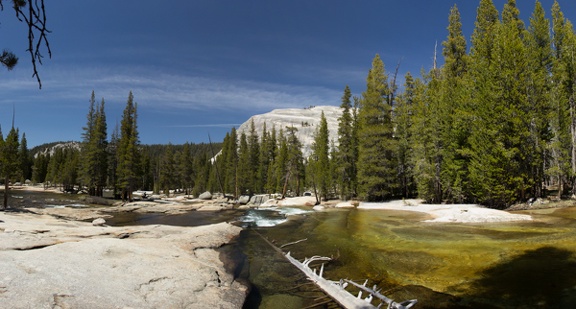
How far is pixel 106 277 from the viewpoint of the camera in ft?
23.2

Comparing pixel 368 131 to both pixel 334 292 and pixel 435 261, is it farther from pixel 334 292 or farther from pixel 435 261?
pixel 334 292

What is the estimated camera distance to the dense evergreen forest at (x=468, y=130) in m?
23.8

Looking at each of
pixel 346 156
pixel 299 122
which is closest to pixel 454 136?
pixel 346 156

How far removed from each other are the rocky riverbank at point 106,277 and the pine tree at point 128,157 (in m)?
44.7

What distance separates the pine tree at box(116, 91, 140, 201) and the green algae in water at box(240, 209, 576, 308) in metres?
45.0

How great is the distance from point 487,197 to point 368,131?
17.8 meters

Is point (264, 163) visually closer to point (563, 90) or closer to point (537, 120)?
point (563, 90)

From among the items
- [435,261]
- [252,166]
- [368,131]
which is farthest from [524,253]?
[252,166]

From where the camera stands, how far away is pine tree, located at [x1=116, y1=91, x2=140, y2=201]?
2039 inches

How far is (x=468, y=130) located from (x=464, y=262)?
23.2m

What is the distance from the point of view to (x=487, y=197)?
81.7 ft

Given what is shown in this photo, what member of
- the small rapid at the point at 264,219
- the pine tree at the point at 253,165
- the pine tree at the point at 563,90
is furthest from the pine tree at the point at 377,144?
the pine tree at the point at 253,165

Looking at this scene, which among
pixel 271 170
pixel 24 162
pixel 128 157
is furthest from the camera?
pixel 24 162

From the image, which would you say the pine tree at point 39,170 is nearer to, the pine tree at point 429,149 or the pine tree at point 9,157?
the pine tree at point 9,157
